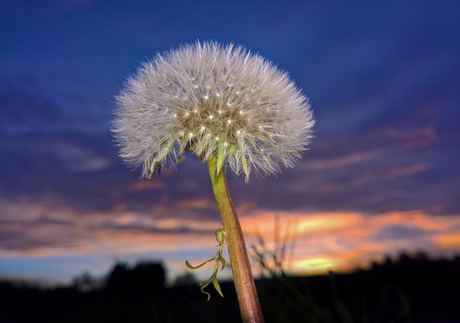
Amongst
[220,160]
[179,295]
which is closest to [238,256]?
[220,160]

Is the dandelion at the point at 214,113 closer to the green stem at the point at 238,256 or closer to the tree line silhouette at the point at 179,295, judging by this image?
the green stem at the point at 238,256

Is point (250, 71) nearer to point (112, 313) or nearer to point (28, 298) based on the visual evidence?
point (112, 313)

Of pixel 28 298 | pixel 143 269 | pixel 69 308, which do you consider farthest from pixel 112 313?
pixel 28 298

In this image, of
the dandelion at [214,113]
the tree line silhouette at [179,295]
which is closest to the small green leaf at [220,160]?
the dandelion at [214,113]

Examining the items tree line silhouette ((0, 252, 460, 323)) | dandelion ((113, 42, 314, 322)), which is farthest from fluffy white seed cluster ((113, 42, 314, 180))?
tree line silhouette ((0, 252, 460, 323))

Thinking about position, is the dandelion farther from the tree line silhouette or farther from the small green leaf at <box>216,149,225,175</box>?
the tree line silhouette

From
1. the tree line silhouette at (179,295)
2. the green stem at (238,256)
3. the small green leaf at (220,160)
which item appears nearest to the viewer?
the green stem at (238,256)

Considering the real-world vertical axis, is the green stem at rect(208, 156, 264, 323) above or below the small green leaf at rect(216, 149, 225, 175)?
below

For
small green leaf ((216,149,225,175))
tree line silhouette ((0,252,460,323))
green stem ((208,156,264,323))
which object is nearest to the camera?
green stem ((208,156,264,323))

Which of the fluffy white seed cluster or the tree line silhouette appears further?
the tree line silhouette
